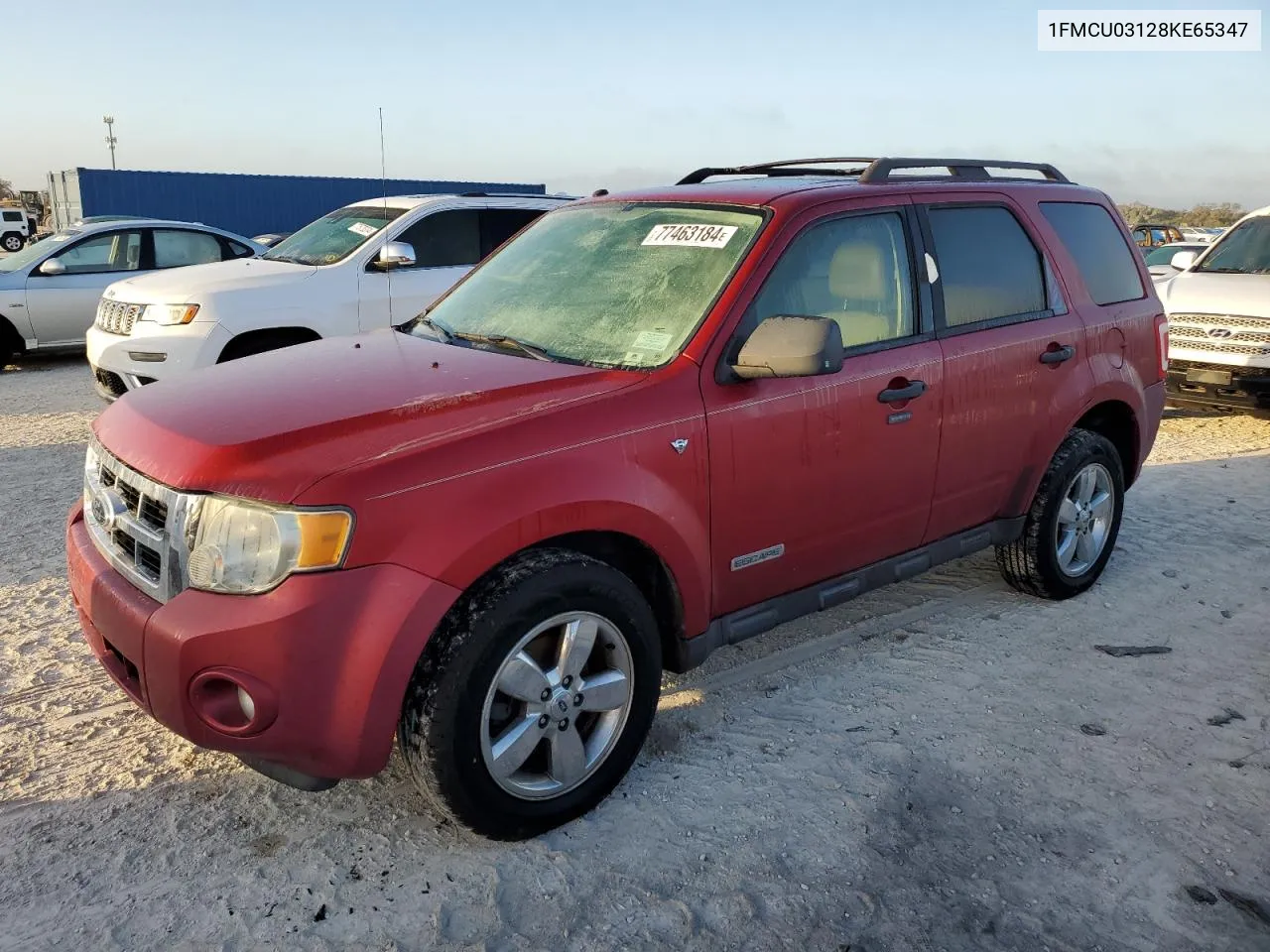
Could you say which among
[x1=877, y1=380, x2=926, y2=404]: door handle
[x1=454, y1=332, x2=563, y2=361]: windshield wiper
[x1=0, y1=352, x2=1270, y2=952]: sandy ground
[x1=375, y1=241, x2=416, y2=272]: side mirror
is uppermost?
[x1=375, y1=241, x2=416, y2=272]: side mirror

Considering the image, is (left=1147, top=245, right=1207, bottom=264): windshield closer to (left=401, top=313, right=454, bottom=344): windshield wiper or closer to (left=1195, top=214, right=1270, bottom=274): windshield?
(left=1195, top=214, right=1270, bottom=274): windshield

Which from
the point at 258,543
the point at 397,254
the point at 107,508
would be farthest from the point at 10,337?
the point at 258,543

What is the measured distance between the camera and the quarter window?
11.3m

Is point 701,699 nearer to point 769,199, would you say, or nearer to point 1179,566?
point 769,199

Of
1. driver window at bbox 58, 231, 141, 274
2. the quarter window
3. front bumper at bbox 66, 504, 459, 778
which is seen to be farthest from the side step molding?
driver window at bbox 58, 231, 141, 274

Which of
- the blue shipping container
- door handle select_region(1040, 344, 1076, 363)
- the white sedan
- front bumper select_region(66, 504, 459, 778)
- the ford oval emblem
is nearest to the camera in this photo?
front bumper select_region(66, 504, 459, 778)

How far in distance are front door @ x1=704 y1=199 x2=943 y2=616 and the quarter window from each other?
948 centimetres

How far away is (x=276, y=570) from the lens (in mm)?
2447

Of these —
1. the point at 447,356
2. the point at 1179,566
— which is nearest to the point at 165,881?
the point at 447,356

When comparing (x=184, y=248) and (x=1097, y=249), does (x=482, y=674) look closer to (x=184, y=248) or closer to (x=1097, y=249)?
(x=1097, y=249)

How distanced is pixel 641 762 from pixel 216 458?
1.65 m

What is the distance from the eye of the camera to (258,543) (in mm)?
2463

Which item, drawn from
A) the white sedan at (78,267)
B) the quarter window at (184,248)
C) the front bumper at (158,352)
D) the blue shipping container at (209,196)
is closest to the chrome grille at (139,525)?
the front bumper at (158,352)

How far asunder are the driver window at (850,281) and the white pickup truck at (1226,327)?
222 inches
